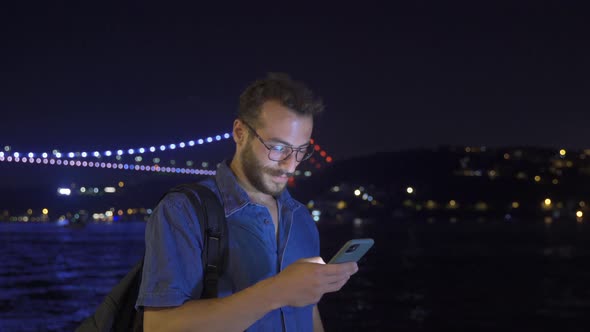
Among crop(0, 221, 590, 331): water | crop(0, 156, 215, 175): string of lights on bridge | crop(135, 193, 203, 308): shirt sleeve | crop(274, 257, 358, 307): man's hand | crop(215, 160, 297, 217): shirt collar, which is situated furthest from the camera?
crop(0, 156, 215, 175): string of lights on bridge

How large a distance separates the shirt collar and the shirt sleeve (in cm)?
17

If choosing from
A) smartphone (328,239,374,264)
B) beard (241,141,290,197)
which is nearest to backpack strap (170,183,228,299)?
beard (241,141,290,197)

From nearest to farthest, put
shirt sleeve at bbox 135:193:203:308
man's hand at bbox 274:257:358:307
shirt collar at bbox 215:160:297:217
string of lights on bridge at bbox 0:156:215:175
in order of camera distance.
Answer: man's hand at bbox 274:257:358:307, shirt sleeve at bbox 135:193:203:308, shirt collar at bbox 215:160:297:217, string of lights on bridge at bbox 0:156:215:175

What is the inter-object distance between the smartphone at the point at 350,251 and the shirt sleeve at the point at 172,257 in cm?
33

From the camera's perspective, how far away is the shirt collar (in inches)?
80.6

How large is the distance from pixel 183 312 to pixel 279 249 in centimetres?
40

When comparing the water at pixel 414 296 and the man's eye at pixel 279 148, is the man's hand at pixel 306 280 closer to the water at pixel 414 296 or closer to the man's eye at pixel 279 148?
the man's eye at pixel 279 148

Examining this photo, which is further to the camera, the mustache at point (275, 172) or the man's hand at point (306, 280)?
the mustache at point (275, 172)

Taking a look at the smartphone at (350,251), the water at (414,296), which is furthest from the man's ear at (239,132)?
the water at (414,296)

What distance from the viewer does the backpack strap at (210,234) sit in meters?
1.90

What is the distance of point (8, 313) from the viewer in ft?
40.7

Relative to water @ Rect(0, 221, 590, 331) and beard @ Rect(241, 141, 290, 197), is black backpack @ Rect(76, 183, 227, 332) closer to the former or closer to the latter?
beard @ Rect(241, 141, 290, 197)

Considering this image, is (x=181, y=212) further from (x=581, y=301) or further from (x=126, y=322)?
(x=581, y=301)

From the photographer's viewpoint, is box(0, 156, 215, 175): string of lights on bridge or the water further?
box(0, 156, 215, 175): string of lights on bridge
